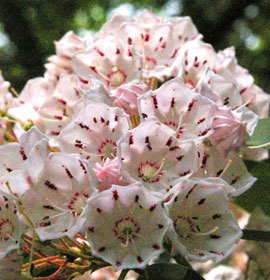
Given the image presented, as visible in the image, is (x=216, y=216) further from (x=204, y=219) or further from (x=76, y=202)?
(x=76, y=202)

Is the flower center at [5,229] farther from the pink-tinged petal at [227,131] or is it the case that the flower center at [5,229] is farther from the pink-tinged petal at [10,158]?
the pink-tinged petal at [227,131]

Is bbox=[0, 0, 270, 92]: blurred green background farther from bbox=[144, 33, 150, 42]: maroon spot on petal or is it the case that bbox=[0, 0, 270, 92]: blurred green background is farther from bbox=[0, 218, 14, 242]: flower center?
bbox=[0, 218, 14, 242]: flower center

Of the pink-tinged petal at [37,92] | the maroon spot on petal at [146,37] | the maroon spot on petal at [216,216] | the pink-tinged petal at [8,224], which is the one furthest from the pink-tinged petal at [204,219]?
the pink-tinged petal at [37,92]

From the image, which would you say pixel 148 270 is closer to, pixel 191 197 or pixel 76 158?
pixel 191 197

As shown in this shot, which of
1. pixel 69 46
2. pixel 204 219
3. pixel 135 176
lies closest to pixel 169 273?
pixel 204 219

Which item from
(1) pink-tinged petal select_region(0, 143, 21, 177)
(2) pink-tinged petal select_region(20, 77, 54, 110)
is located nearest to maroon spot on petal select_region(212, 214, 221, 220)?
(1) pink-tinged petal select_region(0, 143, 21, 177)
